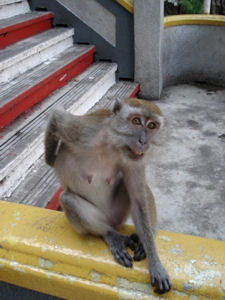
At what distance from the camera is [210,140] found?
448 cm

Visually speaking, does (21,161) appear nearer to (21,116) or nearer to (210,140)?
(21,116)

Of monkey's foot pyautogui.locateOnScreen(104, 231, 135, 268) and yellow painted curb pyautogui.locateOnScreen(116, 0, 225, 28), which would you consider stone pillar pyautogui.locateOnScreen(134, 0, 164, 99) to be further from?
monkey's foot pyautogui.locateOnScreen(104, 231, 135, 268)

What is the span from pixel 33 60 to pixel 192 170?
2234 mm

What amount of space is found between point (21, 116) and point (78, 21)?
2411 millimetres

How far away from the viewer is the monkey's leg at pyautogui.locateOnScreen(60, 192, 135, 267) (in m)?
1.59

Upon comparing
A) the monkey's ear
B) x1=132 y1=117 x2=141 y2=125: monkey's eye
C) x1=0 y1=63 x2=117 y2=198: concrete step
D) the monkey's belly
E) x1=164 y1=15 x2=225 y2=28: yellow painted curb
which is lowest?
x1=0 y1=63 x2=117 y2=198: concrete step

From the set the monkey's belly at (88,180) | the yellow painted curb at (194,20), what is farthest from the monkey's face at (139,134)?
the yellow painted curb at (194,20)

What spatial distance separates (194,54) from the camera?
6.24 m

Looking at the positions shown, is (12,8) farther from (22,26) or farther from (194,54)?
(194,54)

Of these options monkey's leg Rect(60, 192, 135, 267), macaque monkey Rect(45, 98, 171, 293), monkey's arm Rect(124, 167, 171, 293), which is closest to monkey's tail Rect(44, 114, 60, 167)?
macaque monkey Rect(45, 98, 171, 293)

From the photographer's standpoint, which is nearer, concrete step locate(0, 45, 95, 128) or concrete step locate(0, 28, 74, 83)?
concrete step locate(0, 45, 95, 128)

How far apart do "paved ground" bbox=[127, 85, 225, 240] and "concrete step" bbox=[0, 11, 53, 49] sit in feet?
6.80

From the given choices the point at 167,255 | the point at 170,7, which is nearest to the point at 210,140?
the point at 167,255

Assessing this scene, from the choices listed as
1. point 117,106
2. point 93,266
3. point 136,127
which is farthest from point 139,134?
point 93,266
